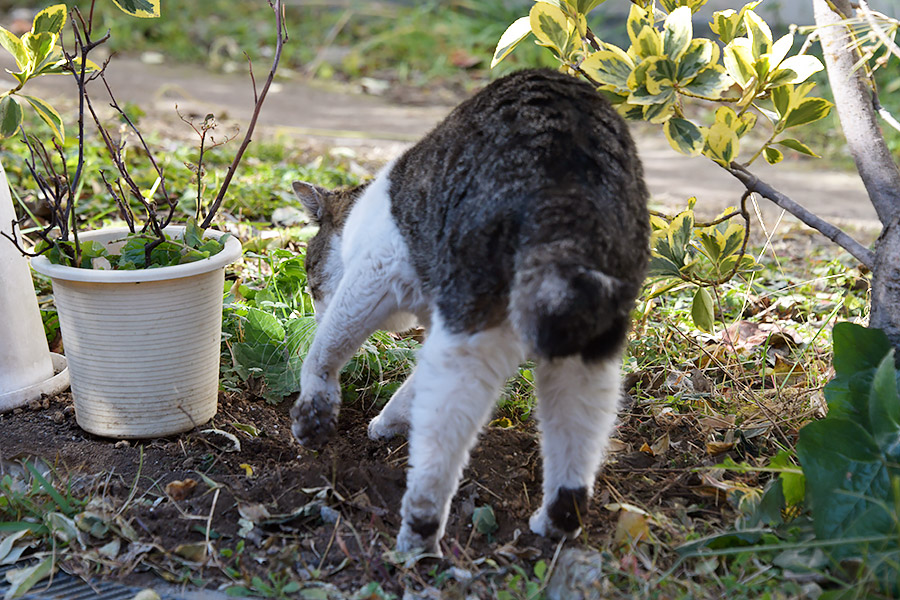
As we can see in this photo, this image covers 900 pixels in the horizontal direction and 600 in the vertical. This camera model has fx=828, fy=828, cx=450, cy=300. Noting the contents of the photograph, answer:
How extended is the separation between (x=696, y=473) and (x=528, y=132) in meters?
1.15

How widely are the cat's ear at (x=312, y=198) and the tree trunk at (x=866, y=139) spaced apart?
1.72m

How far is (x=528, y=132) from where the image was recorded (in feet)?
6.65

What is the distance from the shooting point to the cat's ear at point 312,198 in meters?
2.99

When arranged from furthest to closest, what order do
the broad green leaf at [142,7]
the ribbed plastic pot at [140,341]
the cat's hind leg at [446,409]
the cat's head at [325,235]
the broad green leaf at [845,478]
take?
the cat's head at [325,235], the broad green leaf at [142,7], the ribbed plastic pot at [140,341], the cat's hind leg at [446,409], the broad green leaf at [845,478]

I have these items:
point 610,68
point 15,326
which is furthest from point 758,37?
point 15,326

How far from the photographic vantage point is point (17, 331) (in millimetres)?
2707

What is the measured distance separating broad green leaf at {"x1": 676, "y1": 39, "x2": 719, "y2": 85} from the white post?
211 centimetres

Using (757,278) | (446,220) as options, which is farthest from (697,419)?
(757,278)

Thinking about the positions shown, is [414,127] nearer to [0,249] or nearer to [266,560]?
[0,249]

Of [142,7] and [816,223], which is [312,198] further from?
[816,223]

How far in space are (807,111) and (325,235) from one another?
5.30 feet

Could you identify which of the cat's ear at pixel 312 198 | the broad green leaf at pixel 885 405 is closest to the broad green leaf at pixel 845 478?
the broad green leaf at pixel 885 405

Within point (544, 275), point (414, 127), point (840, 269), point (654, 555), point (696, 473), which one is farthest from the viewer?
point (414, 127)

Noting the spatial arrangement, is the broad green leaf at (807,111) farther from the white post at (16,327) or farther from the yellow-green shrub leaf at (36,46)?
the white post at (16,327)
